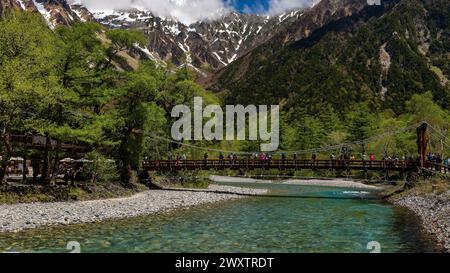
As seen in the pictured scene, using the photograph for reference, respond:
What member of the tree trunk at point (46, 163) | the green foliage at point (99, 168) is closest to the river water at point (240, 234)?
the green foliage at point (99, 168)

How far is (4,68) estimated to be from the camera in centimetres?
2694

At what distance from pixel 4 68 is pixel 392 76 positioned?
17257 centimetres

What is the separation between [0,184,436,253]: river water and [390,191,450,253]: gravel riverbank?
1.99 feet

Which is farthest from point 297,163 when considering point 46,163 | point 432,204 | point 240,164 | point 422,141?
point 46,163

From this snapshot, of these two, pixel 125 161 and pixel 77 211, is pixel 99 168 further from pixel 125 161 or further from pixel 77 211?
pixel 77 211

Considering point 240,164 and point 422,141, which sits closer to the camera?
point 422,141

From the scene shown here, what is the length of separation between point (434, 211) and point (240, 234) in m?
13.5

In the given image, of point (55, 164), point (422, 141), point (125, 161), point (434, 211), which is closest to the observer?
point (434, 211)

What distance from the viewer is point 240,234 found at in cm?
2097

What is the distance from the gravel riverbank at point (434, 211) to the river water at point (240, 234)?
1.99 ft

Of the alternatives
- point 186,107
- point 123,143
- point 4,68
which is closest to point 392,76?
point 186,107

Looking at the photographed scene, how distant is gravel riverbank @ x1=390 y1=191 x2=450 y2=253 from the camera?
1902 cm

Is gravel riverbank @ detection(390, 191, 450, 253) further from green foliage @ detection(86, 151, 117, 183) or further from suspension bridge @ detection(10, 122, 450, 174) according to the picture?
green foliage @ detection(86, 151, 117, 183)
